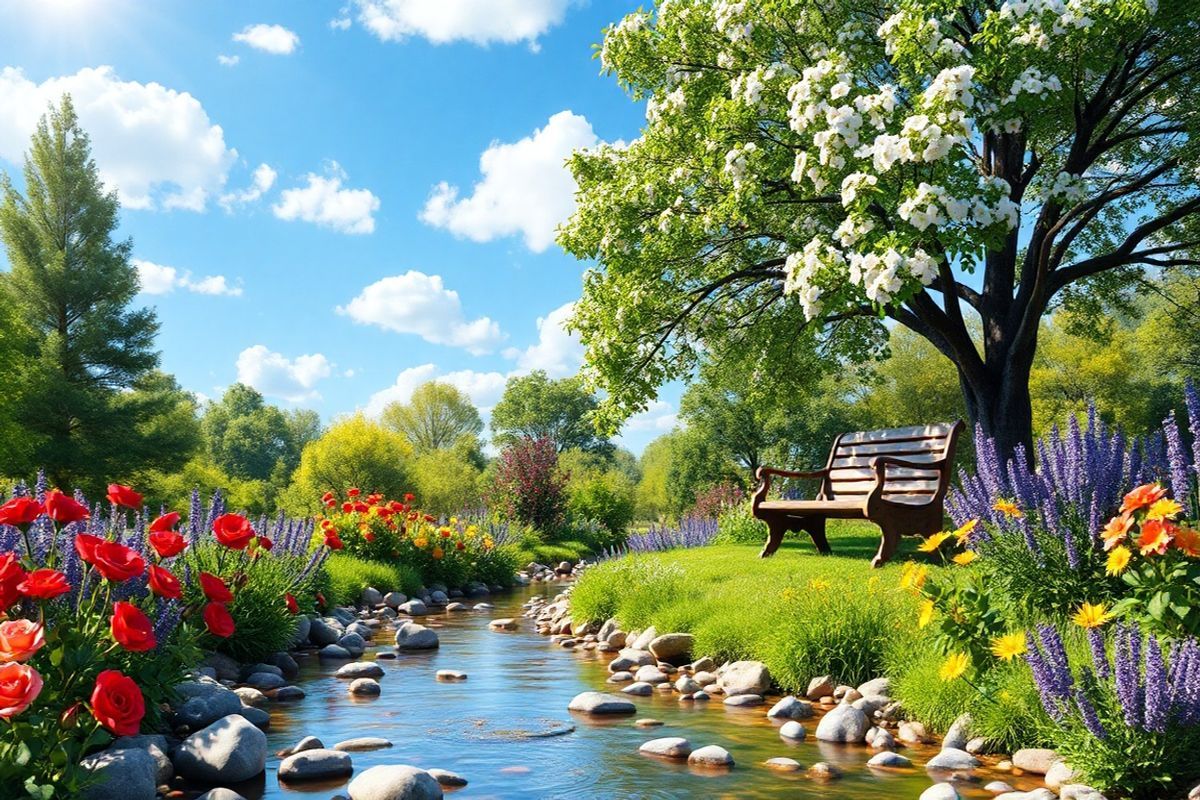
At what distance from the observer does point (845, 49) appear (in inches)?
452

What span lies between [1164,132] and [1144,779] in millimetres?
11924

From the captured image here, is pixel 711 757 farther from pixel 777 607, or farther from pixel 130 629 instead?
pixel 130 629

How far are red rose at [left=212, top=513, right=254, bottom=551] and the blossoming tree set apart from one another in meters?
6.38

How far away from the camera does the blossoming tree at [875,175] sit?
9312 mm

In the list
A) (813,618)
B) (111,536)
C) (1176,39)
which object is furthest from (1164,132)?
(111,536)

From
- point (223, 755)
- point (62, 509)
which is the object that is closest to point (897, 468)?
point (223, 755)

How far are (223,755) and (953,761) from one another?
3.68 metres

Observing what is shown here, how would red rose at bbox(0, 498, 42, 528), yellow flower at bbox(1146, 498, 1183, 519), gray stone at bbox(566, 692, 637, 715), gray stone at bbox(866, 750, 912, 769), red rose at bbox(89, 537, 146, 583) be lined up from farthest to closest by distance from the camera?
gray stone at bbox(566, 692, 637, 715)
gray stone at bbox(866, 750, 912, 769)
yellow flower at bbox(1146, 498, 1183, 519)
red rose at bbox(0, 498, 42, 528)
red rose at bbox(89, 537, 146, 583)

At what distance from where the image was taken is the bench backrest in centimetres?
1019

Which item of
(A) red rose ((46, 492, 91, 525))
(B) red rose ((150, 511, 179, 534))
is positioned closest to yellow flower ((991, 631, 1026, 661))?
(B) red rose ((150, 511, 179, 534))

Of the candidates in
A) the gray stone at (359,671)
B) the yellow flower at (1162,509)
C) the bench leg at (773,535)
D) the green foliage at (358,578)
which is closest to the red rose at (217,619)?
the gray stone at (359,671)

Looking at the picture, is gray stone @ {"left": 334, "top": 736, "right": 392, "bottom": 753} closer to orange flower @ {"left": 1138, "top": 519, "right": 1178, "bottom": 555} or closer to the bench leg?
orange flower @ {"left": 1138, "top": 519, "right": 1178, "bottom": 555}

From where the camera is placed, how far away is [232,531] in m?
4.57

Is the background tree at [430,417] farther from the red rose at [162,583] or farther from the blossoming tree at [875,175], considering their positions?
the red rose at [162,583]
